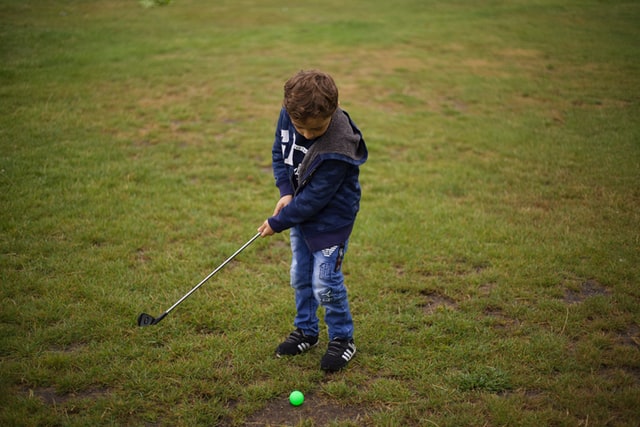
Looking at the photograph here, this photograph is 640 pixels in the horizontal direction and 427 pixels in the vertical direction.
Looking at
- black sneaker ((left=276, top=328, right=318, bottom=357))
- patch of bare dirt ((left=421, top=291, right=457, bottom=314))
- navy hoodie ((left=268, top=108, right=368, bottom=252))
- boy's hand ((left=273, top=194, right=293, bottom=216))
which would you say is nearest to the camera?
navy hoodie ((left=268, top=108, right=368, bottom=252))

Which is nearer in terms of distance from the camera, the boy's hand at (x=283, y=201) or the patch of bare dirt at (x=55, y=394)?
the patch of bare dirt at (x=55, y=394)

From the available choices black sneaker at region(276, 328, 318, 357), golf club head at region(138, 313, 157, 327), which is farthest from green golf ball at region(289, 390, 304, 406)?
golf club head at region(138, 313, 157, 327)

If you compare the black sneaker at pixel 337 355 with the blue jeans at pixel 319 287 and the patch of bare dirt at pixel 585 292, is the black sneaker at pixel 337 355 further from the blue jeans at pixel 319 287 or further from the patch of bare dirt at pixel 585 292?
the patch of bare dirt at pixel 585 292

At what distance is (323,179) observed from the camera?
2996 millimetres

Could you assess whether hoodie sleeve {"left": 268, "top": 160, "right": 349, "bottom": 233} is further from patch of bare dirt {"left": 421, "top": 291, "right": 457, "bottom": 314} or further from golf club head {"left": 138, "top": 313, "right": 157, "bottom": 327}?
patch of bare dirt {"left": 421, "top": 291, "right": 457, "bottom": 314}

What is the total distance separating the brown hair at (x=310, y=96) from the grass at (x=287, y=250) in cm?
166

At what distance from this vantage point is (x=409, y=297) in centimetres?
417

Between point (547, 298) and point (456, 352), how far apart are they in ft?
3.52

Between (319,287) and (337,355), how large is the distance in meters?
0.49

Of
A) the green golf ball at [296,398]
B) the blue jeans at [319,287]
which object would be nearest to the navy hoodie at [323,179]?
the blue jeans at [319,287]

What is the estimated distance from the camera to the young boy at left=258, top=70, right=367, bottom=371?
9.36 ft

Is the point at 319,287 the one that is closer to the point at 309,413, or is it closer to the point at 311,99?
the point at 309,413

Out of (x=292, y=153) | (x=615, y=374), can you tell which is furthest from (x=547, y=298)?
(x=292, y=153)

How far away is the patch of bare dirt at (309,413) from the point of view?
2986 mm
